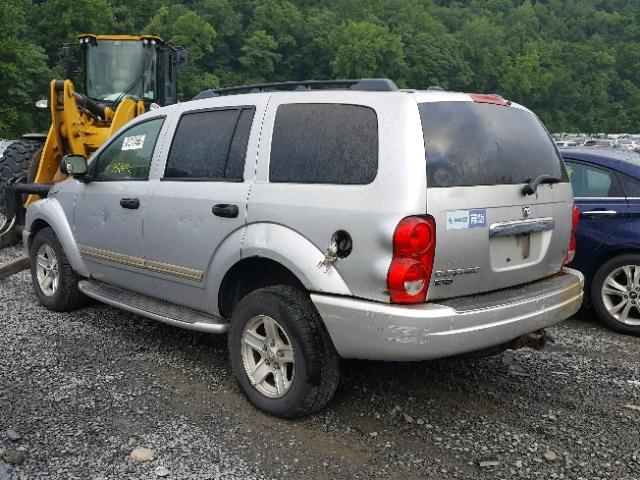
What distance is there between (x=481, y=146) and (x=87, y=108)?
6.66m

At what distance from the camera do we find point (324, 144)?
3605mm

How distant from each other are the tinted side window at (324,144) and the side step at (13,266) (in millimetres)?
4052

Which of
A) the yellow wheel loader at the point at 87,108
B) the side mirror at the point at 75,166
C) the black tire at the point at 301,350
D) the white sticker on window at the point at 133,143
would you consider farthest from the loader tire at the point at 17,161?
the black tire at the point at 301,350

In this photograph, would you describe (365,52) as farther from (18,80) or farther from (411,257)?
(411,257)

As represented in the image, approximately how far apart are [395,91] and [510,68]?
4130 inches

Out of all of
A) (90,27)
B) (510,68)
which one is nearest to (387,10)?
(510,68)

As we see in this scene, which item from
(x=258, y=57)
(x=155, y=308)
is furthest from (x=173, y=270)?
(x=258, y=57)

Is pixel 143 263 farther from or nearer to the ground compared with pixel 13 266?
farther from the ground

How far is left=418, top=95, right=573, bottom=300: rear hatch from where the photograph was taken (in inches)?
129

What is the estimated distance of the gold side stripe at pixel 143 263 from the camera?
4146 millimetres

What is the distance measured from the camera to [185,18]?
75.8 metres

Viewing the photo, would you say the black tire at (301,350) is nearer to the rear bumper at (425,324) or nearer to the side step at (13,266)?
the rear bumper at (425,324)

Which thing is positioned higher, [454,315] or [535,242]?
[535,242]

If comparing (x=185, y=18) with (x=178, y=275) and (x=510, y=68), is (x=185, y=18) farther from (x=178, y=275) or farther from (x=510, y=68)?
(x=178, y=275)
